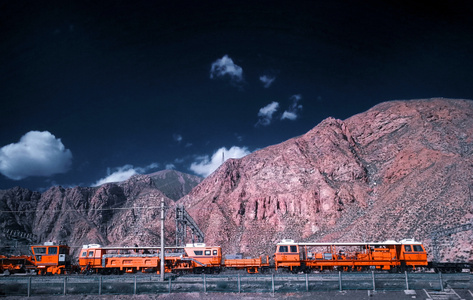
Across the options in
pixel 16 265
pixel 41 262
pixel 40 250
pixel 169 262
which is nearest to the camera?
pixel 41 262

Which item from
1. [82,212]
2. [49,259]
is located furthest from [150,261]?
[82,212]

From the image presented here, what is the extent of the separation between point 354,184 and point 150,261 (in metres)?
58.9

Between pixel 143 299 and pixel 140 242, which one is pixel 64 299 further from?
pixel 140 242

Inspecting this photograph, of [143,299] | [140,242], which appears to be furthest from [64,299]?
[140,242]

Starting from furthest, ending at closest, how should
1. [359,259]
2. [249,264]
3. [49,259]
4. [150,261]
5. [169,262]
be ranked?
[169,262] → [49,259] → [150,261] → [249,264] → [359,259]

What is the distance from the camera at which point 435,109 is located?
8769cm

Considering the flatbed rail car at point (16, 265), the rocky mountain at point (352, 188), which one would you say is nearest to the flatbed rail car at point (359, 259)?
the rocky mountain at point (352, 188)

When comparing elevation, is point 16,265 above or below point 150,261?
below

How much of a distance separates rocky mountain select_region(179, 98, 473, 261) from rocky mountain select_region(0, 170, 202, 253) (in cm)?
3028

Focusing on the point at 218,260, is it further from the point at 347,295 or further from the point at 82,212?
the point at 82,212

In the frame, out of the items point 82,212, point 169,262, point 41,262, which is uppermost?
point 82,212

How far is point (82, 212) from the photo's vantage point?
474ft

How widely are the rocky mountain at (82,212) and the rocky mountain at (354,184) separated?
30.3m

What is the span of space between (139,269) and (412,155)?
63.4m
